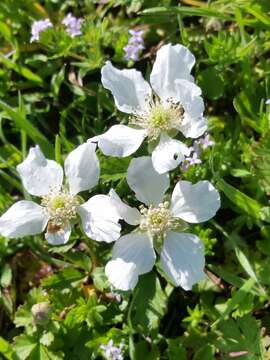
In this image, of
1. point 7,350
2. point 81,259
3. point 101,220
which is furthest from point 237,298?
→ point 7,350

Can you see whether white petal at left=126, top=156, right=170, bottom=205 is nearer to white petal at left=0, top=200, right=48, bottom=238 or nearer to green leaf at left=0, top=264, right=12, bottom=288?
white petal at left=0, top=200, right=48, bottom=238

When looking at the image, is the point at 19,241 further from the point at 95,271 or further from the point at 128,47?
the point at 128,47

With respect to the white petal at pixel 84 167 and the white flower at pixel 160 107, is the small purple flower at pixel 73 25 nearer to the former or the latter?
the white flower at pixel 160 107

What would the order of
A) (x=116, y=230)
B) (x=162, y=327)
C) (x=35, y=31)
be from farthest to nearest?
(x=35, y=31) < (x=162, y=327) < (x=116, y=230)

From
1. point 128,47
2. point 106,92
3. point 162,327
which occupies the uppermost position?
point 128,47

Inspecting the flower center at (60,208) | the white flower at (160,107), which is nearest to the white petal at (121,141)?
the white flower at (160,107)

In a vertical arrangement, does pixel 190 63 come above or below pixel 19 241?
above

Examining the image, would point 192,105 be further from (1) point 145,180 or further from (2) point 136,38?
(2) point 136,38

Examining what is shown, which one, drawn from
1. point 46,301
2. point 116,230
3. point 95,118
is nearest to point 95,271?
point 46,301
